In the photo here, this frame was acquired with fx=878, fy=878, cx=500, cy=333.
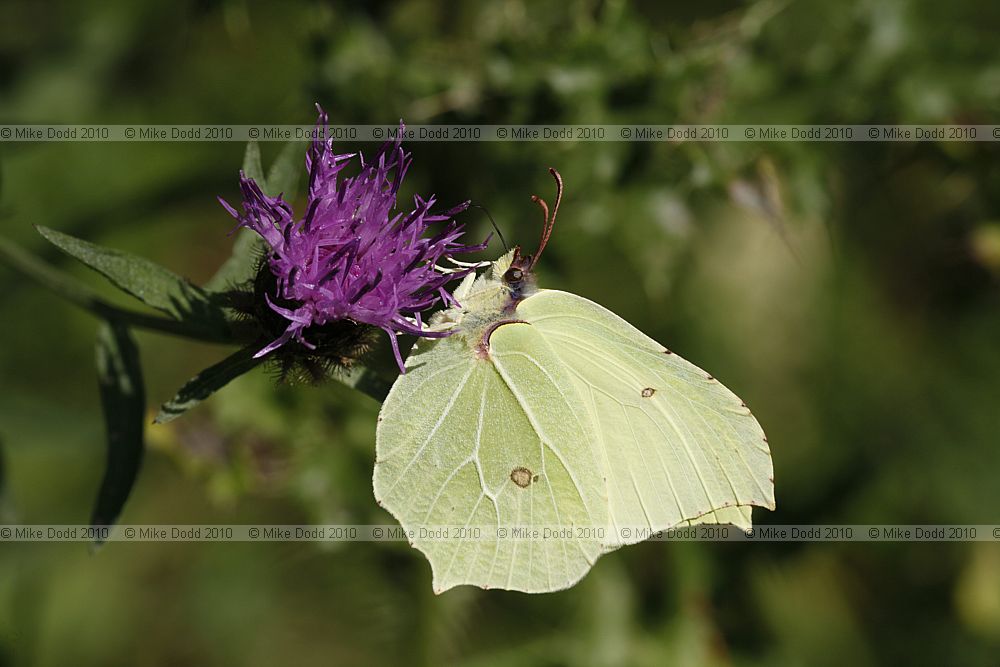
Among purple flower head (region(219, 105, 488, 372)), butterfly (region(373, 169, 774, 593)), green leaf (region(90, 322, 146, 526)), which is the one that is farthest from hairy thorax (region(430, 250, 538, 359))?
green leaf (region(90, 322, 146, 526))

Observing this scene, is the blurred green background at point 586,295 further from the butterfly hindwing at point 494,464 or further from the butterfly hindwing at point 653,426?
the butterfly hindwing at point 494,464

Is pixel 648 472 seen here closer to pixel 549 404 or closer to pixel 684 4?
pixel 549 404

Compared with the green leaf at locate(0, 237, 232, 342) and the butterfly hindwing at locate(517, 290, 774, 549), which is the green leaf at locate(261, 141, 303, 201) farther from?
the butterfly hindwing at locate(517, 290, 774, 549)

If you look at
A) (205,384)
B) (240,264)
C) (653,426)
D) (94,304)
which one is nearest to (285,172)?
(240,264)

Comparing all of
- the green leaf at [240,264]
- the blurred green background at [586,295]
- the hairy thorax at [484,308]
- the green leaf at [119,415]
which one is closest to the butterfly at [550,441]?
the hairy thorax at [484,308]

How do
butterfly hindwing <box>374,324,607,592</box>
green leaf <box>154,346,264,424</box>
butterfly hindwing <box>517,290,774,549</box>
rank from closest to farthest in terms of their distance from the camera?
green leaf <box>154,346,264,424</box> < butterfly hindwing <box>374,324,607,592</box> < butterfly hindwing <box>517,290,774,549</box>

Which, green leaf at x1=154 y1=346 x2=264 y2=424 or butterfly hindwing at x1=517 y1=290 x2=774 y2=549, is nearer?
green leaf at x1=154 y1=346 x2=264 y2=424

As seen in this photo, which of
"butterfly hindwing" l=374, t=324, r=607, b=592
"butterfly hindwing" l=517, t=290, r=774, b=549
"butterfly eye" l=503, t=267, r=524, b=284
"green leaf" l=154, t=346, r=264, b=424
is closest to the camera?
"green leaf" l=154, t=346, r=264, b=424
